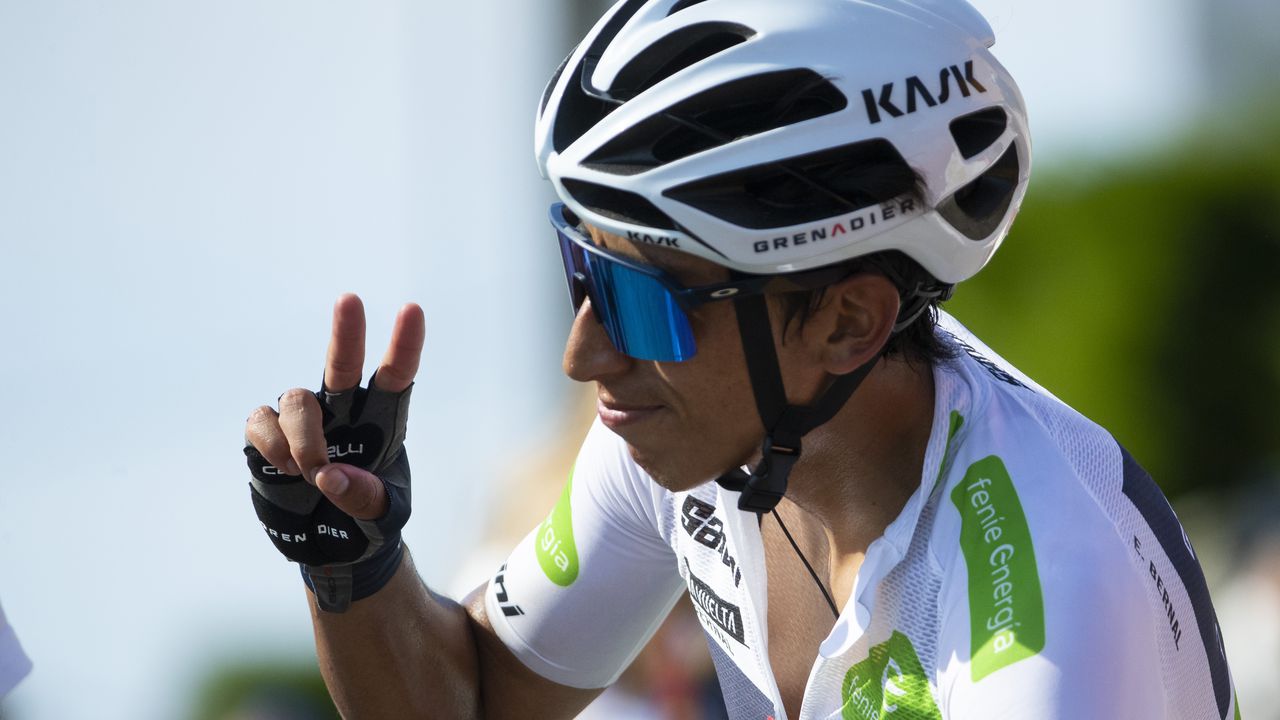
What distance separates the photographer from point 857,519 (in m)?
2.72

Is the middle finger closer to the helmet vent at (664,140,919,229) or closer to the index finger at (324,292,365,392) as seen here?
the index finger at (324,292,365,392)

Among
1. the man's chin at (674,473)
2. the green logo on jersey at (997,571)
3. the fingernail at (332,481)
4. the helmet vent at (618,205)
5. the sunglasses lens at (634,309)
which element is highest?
the helmet vent at (618,205)

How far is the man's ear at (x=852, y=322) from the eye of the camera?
8.67 ft

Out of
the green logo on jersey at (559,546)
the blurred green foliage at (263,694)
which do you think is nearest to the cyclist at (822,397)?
the green logo on jersey at (559,546)

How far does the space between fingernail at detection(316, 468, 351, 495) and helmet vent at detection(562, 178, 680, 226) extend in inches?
26.1

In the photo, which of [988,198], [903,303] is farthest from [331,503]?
[988,198]

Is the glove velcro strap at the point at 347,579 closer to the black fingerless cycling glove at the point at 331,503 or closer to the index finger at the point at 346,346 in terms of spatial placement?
the black fingerless cycling glove at the point at 331,503

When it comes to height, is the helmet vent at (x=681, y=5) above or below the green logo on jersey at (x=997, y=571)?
above

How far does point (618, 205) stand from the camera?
8.48 ft

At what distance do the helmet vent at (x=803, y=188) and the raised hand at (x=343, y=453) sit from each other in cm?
67

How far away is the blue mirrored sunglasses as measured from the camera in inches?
101

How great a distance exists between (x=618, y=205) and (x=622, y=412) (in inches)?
15.8

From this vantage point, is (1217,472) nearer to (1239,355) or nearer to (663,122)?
(1239,355)

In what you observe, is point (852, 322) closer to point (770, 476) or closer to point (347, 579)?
point (770, 476)
